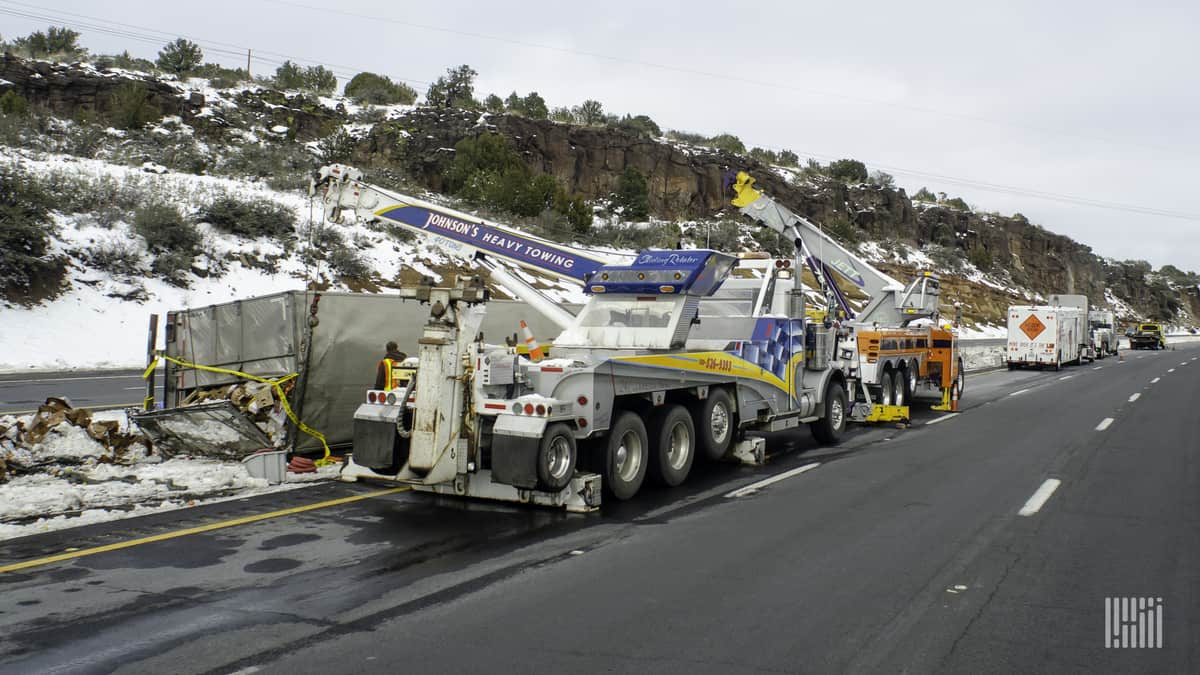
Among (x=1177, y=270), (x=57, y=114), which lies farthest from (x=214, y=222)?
(x=1177, y=270)

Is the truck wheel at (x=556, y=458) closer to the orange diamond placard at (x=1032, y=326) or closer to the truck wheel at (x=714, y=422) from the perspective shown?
the truck wheel at (x=714, y=422)

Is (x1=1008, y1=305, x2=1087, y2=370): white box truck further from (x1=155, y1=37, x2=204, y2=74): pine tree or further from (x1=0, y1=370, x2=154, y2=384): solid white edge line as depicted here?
(x1=155, y1=37, x2=204, y2=74): pine tree

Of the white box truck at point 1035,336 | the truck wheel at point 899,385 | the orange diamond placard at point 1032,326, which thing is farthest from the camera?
the orange diamond placard at point 1032,326

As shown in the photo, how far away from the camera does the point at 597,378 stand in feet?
29.9

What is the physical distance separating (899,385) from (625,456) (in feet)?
35.5

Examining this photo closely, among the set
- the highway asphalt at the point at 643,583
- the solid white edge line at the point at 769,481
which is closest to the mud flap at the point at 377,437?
the highway asphalt at the point at 643,583

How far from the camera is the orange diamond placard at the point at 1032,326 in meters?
38.9

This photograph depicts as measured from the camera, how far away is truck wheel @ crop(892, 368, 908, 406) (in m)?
18.9

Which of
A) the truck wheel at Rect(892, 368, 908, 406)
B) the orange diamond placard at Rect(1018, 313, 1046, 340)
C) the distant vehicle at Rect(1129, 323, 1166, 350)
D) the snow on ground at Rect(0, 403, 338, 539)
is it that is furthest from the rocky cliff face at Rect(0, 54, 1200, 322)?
the snow on ground at Rect(0, 403, 338, 539)

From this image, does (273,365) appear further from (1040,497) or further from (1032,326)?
(1032,326)

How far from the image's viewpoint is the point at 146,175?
127 feet

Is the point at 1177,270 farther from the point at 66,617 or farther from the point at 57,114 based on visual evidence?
the point at 66,617

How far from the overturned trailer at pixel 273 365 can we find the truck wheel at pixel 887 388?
960cm

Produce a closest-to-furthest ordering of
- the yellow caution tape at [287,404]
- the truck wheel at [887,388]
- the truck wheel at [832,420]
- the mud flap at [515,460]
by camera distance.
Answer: the mud flap at [515,460] < the yellow caution tape at [287,404] < the truck wheel at [832,420] < the truck wheel at [887,388]
